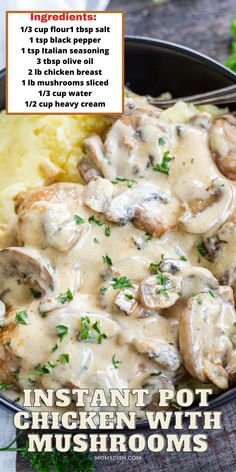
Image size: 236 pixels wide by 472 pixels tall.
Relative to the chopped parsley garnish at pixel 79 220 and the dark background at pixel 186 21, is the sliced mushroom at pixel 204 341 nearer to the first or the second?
the chopped parsley garnish at pixel 79 220

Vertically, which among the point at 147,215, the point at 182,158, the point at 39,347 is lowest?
the point at 39,347

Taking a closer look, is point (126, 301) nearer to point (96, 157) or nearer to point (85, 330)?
point (85, 330)

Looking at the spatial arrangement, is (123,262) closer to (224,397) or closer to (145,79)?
(224,397)

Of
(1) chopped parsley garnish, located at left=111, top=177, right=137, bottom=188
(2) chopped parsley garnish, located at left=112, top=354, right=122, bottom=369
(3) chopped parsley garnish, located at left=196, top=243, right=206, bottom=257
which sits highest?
(1) chopped parsley garnish, located at left=111, top=177, right=137, bottom=188

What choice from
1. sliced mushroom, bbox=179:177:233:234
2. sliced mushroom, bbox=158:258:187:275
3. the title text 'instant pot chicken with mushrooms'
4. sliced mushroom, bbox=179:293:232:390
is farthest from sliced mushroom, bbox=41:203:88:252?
sliced mushroom, bbox=179:293:232:390

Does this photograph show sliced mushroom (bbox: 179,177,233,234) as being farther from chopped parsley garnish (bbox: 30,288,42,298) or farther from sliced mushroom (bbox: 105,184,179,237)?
chopped parsley garnish (bbox: 30,288,42,298)

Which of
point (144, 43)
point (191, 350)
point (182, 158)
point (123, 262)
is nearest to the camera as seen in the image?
point (191, 350)

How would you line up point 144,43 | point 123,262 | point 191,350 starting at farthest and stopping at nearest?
point 144,43 < point 123,262 < point 191,350

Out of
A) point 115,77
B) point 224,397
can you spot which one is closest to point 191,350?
point 224,397
